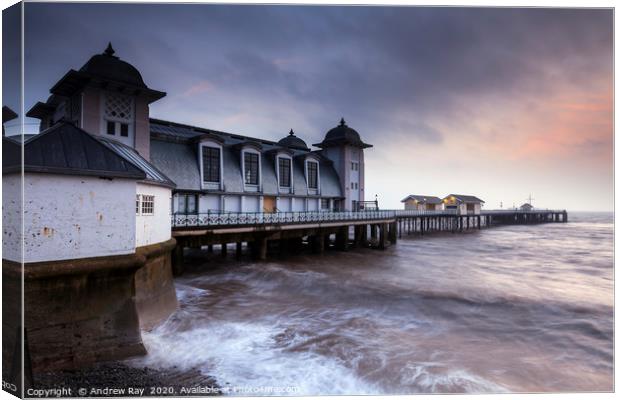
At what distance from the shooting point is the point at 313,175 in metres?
23.6

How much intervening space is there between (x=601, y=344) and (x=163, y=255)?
1207 centimetres

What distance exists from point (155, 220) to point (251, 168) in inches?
453

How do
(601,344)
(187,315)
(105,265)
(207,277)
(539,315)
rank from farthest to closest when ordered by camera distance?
(207,277)
(539,315)
(187,315)
(601,344)
(105,265)

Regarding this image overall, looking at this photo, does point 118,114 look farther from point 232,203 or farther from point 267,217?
point 267,217

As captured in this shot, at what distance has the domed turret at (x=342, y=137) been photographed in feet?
82.1

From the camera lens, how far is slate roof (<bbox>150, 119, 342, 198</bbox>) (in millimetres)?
16031

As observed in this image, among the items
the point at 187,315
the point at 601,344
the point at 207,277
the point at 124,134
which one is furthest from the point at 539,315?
the point at 124,134

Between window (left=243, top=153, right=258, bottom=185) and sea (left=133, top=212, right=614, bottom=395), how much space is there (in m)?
5.51

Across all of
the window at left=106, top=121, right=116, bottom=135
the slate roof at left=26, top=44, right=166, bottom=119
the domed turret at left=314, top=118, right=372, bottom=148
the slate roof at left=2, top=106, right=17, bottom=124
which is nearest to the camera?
the slate roof at left=2, top=106, right=17, bottom=124

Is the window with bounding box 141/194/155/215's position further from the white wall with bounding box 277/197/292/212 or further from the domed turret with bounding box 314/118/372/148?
the domed turret with bounding box 314/118/372/148

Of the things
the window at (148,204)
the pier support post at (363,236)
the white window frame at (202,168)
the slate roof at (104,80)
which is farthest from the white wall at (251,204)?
the window at (148,204)

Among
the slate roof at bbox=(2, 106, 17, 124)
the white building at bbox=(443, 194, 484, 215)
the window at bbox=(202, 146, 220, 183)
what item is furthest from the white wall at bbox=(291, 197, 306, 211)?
the white building at bbox=(443, 194, 484, 215)

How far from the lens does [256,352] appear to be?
283 inches

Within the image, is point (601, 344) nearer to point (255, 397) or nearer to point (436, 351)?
point (436, 351)
